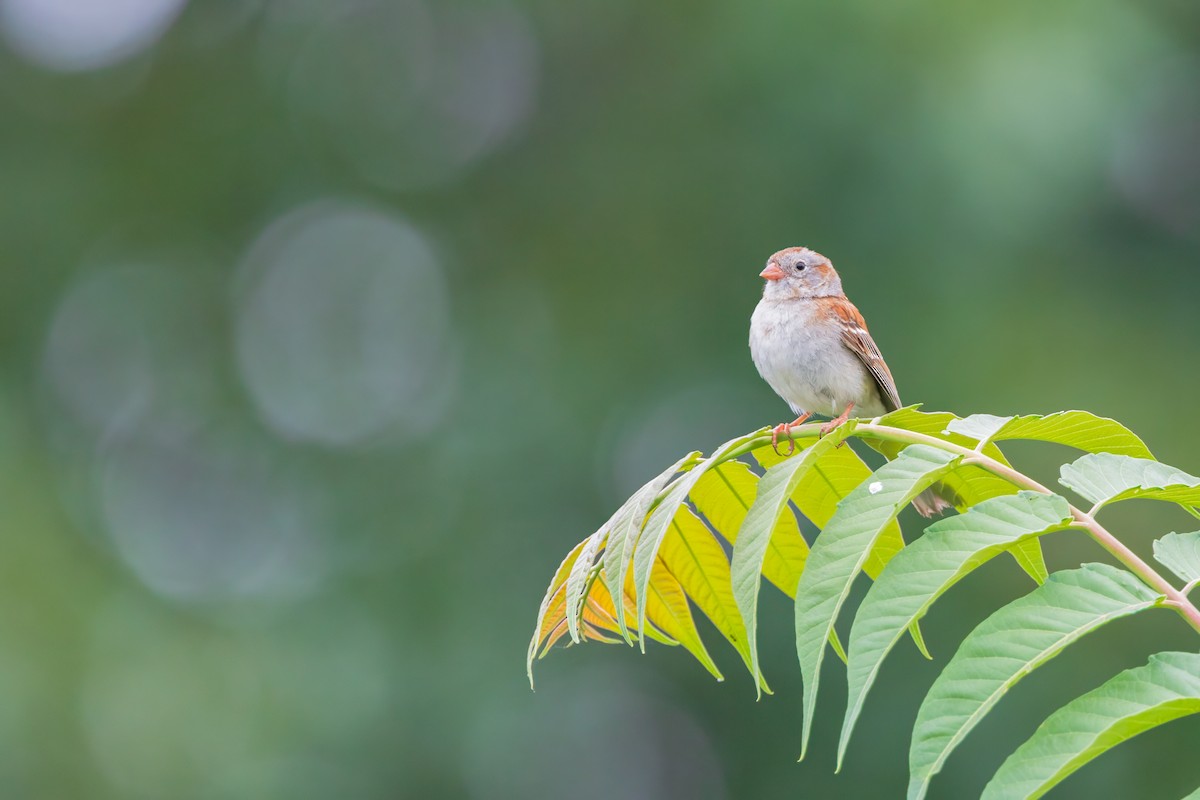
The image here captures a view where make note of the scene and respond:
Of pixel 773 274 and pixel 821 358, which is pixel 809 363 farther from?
pixel 773 274

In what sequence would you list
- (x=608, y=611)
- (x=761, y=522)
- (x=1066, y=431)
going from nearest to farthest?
(x=761, y=522), (x=1066, y=431), (x=608, y=611)

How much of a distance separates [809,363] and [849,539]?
2547 mm

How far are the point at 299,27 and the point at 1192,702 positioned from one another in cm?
1265

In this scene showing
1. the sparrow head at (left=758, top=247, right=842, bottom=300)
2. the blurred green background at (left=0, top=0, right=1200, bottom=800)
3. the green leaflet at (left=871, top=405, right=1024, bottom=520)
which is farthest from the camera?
the blurred green background at (left=0, top=0, right=1200, bottom=800)

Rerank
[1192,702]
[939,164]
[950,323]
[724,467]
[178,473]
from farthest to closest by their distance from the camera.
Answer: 1. [178,473]
2. [950,323]
3. [939,164]
4. [724,467]
5. [1192,702]

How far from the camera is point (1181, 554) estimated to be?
1682mm

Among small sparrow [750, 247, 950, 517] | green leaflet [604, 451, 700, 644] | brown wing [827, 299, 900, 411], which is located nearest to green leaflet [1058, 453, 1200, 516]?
green leaflet [604, 451, 700, 644]

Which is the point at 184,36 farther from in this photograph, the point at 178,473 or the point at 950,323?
the point at 950,323

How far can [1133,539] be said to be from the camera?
8.79 metres

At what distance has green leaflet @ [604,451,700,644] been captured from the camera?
169 cm

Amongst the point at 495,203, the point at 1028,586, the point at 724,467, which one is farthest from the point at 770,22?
the point at 724,467

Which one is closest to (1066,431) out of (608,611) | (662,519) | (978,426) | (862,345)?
(978,426)

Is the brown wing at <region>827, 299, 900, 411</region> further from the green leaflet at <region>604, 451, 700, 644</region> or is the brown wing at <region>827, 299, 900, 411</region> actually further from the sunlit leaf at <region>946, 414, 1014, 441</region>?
the green leaflet at <region>604, 451, 700, 644</region>

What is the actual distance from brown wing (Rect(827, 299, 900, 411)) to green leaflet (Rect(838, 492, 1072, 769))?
2571 millimetres
